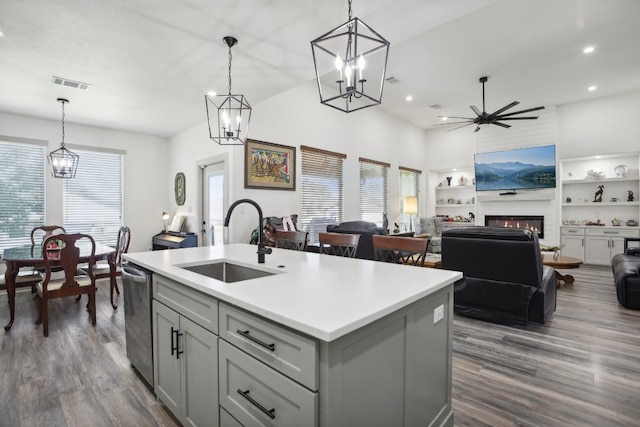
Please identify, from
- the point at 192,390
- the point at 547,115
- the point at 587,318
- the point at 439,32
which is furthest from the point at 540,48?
the point at 192,390

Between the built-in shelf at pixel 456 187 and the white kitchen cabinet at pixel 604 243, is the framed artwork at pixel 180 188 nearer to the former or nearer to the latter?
the built-in shelf at pixel 456 187

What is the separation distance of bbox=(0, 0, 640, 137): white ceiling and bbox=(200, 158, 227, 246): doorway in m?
0.90

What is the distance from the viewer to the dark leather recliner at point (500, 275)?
9.75 feet

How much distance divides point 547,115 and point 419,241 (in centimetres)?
723

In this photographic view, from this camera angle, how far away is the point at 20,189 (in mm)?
5055

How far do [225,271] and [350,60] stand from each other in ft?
5.17

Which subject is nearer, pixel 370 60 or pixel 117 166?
pixel 370 60

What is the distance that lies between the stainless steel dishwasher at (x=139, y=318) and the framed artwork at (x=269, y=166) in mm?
2851

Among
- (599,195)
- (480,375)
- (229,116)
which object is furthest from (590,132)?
(229,116)

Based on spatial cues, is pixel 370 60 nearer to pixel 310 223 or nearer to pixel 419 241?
pixel 310 223

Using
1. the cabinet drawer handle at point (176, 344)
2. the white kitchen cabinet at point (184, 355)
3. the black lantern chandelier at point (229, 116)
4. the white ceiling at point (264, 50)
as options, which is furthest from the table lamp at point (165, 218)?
the cabinet drawer handle at point (176, 344)

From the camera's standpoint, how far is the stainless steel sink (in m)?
2.04

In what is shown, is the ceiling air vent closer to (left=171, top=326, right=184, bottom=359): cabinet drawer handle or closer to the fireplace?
(left=171, top=326, right=184, bottom=359): cabinet drawer handle

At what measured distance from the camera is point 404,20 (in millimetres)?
2568
